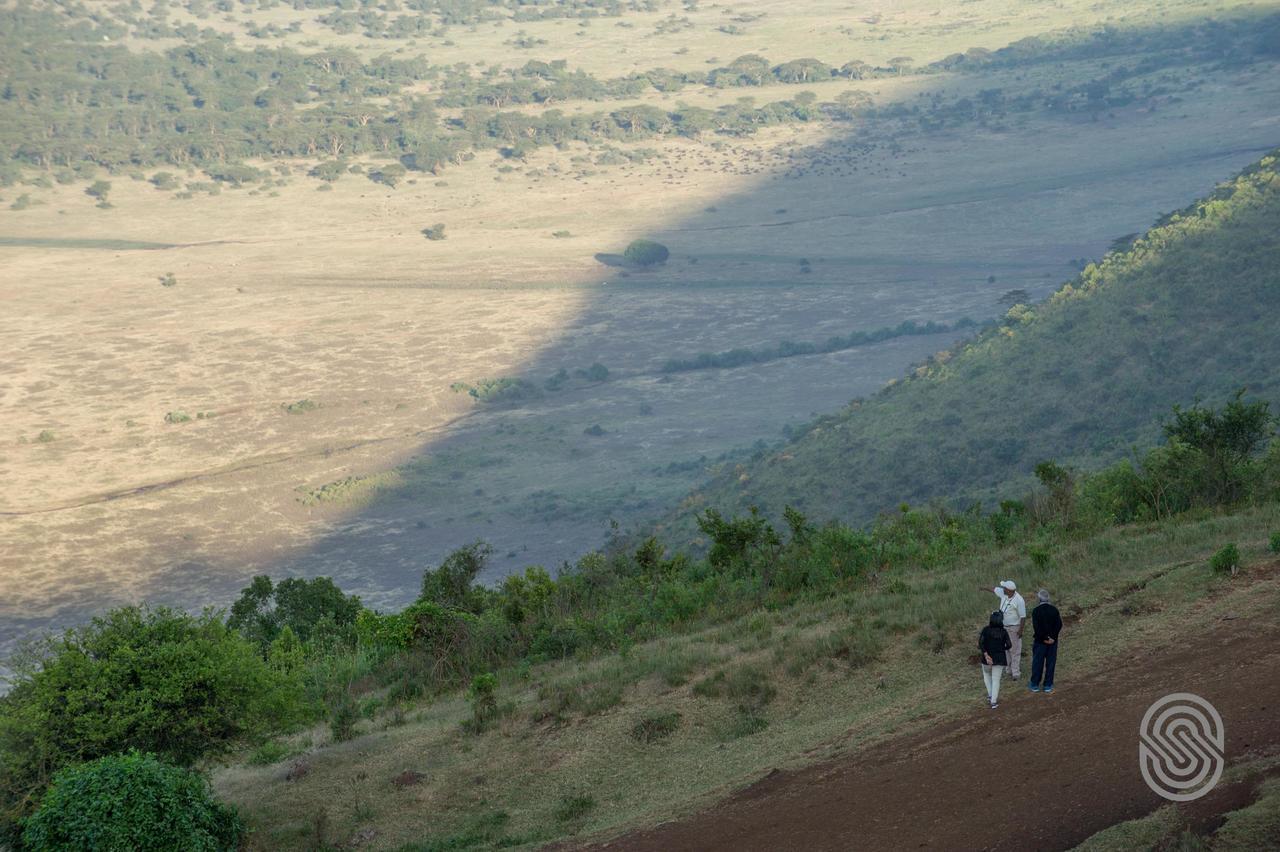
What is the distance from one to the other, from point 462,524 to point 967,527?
3464 cm

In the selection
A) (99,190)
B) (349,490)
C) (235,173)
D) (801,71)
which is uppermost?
(801,71)

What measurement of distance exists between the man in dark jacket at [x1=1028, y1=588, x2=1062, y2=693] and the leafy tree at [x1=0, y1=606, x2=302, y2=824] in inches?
375

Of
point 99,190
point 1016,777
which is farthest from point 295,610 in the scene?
point 99,190

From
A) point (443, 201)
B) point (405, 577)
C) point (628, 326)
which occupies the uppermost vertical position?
point (443, 201)

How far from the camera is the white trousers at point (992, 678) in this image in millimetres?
15031

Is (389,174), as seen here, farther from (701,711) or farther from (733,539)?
(701,711)

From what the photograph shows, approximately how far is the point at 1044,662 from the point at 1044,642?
0.38 metres

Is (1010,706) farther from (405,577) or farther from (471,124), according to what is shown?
(471,124)

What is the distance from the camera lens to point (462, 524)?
187ft

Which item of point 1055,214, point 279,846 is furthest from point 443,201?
point 279,846

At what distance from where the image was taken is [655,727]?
17609mm

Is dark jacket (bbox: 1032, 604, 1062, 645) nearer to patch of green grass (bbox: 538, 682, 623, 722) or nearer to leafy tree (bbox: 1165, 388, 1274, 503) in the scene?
patch of green grass (bbox: 538, 682, 623, 722)

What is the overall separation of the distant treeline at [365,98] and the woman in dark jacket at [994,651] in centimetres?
12092

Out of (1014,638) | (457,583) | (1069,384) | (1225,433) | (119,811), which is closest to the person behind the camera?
(119,811)
